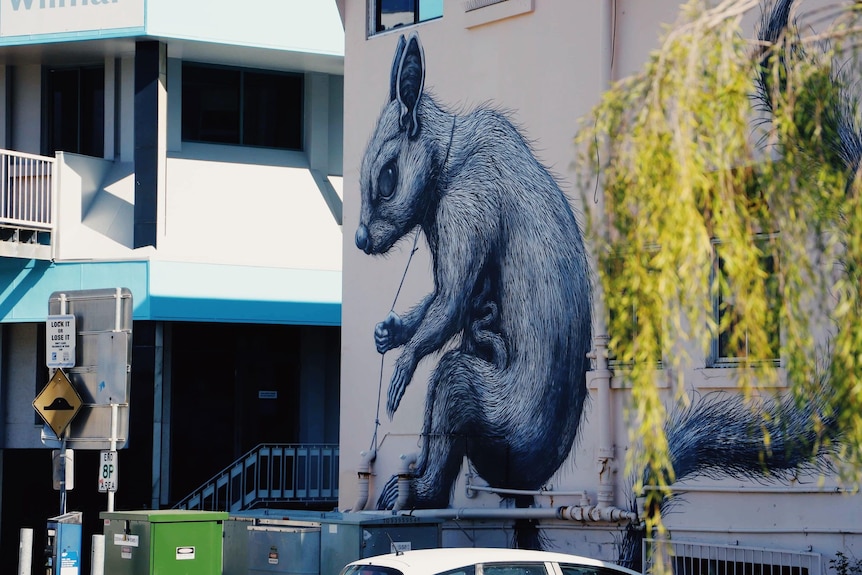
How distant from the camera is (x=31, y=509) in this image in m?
22.7

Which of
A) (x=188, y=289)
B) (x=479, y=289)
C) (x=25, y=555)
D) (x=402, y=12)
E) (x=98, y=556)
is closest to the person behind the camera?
(x=98, y=556)

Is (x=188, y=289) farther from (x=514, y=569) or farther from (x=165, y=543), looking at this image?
(x=514, y=569)

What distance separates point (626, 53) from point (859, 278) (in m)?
7.40

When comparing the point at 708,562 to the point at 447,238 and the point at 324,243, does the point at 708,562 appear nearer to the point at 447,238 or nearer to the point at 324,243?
the point at 447,238

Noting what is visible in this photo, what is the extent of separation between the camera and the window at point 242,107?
2258 centimetres

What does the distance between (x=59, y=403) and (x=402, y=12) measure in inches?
274

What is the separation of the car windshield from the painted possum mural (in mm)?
4186

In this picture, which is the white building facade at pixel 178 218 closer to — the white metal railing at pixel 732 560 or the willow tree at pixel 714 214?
the white metal railing at pixel 732 560

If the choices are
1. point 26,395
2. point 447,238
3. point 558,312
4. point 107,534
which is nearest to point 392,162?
point 447,238

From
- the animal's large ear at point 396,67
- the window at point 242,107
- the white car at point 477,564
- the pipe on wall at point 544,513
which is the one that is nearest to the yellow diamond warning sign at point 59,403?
the white car at point 477,564

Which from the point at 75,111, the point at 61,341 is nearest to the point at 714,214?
the point at 61,341

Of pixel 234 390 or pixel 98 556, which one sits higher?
pixel 234 390

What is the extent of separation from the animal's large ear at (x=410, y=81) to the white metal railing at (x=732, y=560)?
19.9 ft

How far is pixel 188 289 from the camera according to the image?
20.9 meters
